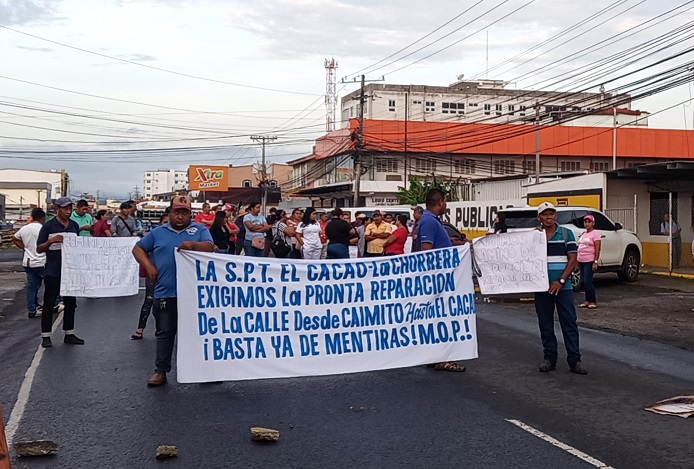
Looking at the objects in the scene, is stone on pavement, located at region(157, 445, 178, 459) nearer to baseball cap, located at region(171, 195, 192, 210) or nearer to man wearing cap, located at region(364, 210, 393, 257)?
baseball cap, located at region(171, 195, 192, 210)

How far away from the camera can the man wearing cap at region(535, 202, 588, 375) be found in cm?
901

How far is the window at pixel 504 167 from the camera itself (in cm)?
6412

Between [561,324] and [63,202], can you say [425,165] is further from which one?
[561,324]

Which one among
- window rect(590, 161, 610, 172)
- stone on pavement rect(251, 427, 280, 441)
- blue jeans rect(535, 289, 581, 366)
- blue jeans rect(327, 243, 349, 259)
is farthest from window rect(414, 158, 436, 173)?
stone on pavement rect(251, 427, 280, 441)

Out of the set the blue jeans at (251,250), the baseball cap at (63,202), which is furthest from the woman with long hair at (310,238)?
the baseball cap at (63,202)

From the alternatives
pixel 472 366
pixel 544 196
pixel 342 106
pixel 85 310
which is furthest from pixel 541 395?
pixel 342 106

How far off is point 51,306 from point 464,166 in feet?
183

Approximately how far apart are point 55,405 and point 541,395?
4.59 meters

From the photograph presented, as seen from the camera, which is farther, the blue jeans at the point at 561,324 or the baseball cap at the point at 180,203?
the blue jeans at the point at 561,324

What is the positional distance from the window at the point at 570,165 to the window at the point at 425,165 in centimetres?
1005

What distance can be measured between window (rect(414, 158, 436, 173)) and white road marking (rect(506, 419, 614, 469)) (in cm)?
5757

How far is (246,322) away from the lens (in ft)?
25.6

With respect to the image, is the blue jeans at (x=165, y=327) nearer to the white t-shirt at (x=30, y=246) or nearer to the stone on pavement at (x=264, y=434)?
the stone on pavement at (x=264, y=434)

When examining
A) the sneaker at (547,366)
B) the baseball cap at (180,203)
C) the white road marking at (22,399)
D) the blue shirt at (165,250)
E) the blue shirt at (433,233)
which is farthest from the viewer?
the blue shirt at (433,233)
